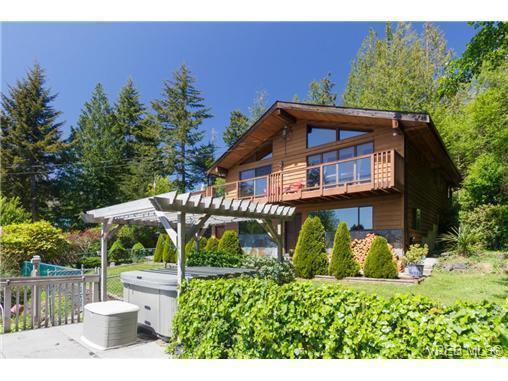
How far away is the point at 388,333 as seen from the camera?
2.71 metres

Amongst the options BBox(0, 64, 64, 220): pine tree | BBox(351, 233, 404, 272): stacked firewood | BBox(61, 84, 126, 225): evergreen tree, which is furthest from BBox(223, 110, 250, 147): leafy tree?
BBox(351, 233, 404, 272): stacked firewood

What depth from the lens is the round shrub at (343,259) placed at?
9453 mm

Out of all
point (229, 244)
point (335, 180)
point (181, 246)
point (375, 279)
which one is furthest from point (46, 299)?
point (335, 180)

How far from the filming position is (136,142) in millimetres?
29938

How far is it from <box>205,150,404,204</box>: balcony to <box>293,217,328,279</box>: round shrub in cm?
215

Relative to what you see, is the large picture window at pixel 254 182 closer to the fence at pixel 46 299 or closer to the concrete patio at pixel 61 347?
the fence at pixel 46 299

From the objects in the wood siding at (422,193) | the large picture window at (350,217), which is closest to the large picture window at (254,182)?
the large picture window at (350,217)

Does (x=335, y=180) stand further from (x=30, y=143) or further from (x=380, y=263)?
(x=30, y=143)

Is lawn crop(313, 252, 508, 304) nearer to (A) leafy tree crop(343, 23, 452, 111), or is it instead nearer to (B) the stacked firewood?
(B) the stacked firewood

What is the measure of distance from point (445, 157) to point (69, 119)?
27338 millimetres

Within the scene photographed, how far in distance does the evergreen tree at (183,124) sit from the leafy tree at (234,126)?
2.08 meters

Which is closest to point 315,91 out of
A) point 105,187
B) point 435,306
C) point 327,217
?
point 327,217

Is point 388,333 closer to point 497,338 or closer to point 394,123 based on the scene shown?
point 497,338
